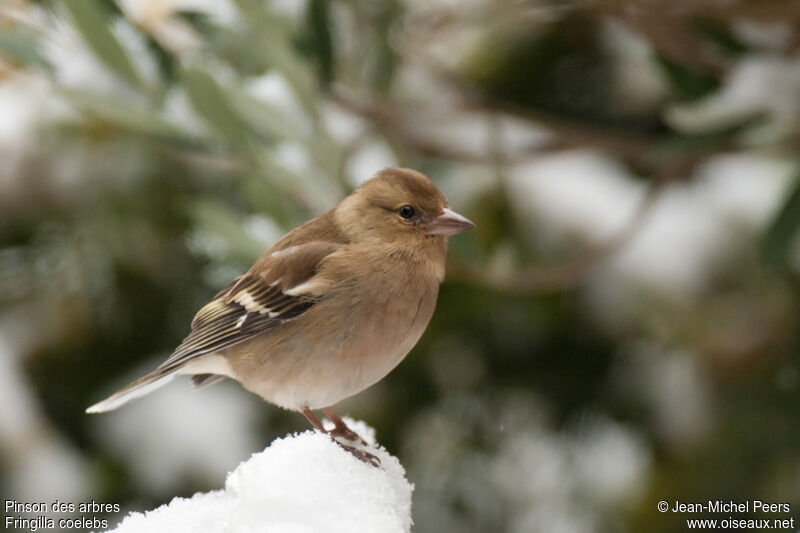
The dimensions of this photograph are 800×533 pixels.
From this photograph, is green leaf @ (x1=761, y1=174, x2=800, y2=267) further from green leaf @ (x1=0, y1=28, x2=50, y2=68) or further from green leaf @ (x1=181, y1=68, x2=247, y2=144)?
green leaf @ (x1=0, y1=28, x2=50, y2=68)

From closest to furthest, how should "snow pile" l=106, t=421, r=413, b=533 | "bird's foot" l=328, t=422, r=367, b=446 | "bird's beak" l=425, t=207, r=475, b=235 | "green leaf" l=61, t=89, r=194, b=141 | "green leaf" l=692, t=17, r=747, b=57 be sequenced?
"snow pile" l=106, t=421, r=413, b=533 < "bird's beak" l=425, t=207, r=475, b=235 < "bird's foot" l=328, t=422, r=367, b=446 < "green leaf" l=61, t=89, r=194, b=141 < "green leaf" l=692, t=17, r=747, b=57

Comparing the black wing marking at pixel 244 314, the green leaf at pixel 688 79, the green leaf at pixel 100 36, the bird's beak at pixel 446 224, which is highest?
the green leaf at pixel 100 36

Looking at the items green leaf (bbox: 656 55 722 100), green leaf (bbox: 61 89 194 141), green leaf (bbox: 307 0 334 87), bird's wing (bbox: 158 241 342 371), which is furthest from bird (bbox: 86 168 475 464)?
green leaf (bbox: 656 55 722 100)

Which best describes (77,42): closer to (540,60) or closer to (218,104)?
(218,104)

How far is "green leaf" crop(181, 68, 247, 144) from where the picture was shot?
3.18ft

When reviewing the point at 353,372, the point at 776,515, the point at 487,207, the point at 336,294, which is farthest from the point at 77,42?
the point at 776,515

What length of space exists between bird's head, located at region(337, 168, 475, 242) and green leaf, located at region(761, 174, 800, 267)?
801 millimetres

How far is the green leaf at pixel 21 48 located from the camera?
1.16m

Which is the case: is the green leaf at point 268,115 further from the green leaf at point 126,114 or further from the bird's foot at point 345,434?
the bird's foot at point 345,434

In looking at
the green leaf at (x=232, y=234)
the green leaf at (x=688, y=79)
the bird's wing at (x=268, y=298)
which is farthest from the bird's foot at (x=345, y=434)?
the green leaf at (x=688, y=79)

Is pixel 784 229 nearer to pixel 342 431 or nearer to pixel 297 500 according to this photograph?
pixel 342 431

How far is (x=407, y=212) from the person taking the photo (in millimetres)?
1024

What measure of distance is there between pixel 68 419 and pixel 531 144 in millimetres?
1460

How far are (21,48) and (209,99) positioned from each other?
356 millimetres
